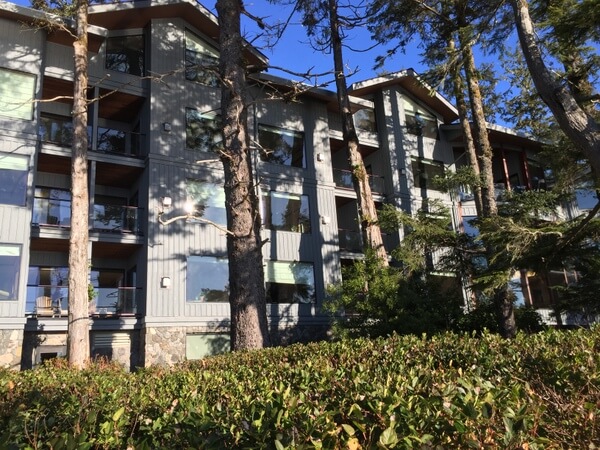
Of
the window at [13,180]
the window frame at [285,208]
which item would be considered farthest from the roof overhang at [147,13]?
the window at [13,180]

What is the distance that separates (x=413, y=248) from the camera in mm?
15664

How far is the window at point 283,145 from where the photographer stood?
19969mm

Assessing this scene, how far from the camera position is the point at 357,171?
17.4 m

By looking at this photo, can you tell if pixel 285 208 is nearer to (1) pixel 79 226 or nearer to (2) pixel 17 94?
(1) pixel 79 226

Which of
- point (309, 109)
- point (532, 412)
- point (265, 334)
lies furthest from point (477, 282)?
point (309, 109)

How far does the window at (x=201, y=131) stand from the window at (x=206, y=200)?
1367mm

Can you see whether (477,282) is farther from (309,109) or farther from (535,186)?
(535,186)


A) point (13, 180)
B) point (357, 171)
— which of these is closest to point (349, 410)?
point (357, 171)

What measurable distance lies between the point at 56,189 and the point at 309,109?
410 inches

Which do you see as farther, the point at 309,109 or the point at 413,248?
the point at 309,109

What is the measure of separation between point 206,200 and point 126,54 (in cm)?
617

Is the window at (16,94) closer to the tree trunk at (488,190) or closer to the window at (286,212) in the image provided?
the window at (286,212)

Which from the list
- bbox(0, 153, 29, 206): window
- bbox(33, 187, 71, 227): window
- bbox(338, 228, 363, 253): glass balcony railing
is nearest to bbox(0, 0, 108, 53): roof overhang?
bbox(0, 153, 29, 206): window

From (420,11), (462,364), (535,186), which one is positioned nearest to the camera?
(462,364)
